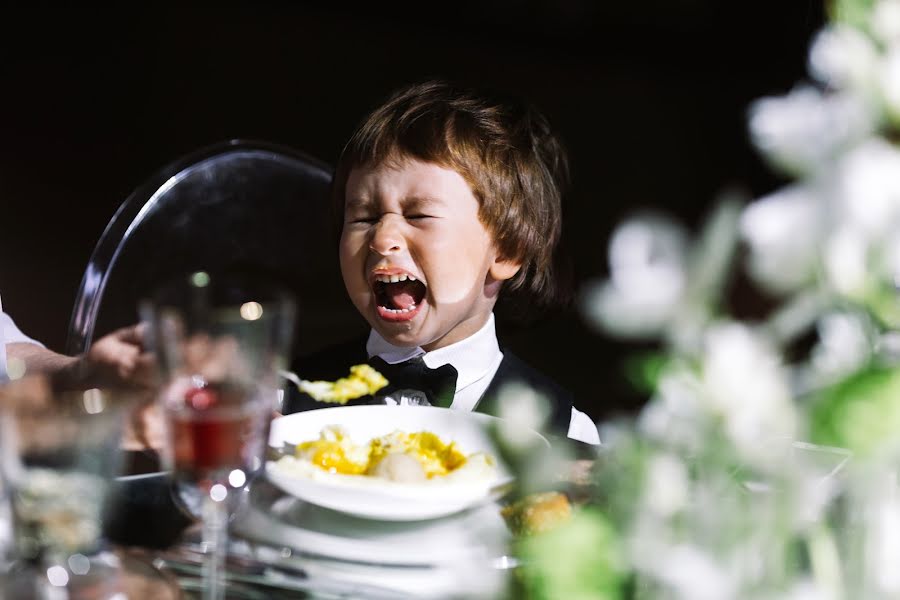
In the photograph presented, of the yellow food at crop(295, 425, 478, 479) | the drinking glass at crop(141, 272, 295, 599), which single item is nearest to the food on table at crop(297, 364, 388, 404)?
the yellow food at crop(295, 425, 478, 479)

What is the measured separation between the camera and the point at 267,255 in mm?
1917

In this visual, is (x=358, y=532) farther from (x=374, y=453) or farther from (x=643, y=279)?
(x=643, y=279)

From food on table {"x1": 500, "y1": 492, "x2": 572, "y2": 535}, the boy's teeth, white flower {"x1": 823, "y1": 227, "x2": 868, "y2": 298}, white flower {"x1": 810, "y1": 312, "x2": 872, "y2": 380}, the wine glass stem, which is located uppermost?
the boy's teeth

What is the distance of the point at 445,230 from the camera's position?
5.39 feet

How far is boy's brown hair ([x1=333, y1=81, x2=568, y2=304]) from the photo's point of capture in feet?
5.45

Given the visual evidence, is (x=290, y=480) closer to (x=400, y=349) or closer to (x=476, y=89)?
(x=400, y=349)

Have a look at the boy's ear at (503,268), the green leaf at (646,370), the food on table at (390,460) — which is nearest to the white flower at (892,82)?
the green leaf at (646,370)

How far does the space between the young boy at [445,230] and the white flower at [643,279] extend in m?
1.24

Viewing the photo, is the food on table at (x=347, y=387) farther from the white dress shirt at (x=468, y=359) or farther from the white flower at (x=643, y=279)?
the white flower at (x=643, y=279)

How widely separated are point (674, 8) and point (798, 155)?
4.29 metres

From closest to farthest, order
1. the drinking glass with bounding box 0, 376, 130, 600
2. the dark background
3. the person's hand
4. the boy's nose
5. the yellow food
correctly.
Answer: the drinking glass with bounding box 0, 376, 130, 600
the yellow food
the person's hand
the boy's nose
the dark background

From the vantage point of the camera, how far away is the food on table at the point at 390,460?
89 centimetres

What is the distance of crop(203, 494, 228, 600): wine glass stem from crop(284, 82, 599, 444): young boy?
0.84m

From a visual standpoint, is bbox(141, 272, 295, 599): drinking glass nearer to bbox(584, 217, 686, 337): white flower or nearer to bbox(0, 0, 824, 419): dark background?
bbox(584, 217, 686, 337): white flower
